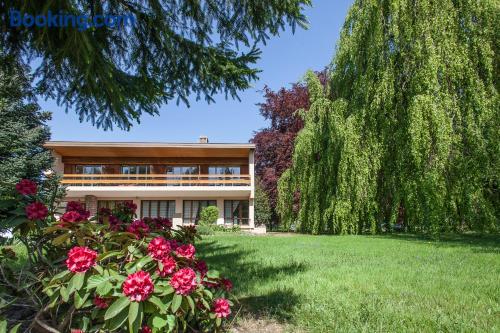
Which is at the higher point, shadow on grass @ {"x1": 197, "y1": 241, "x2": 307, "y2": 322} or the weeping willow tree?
the weeping willow tree

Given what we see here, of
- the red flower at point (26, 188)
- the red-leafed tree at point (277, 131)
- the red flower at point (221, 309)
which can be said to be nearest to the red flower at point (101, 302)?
the red flower at point (221, 309)

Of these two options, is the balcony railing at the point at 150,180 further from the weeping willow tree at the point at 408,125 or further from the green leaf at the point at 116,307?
the green leaf at the point at 116,307

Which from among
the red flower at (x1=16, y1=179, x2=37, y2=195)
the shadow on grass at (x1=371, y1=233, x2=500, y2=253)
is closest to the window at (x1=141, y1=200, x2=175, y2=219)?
the shadow on grass at (x1=371, y1=233, x2=500, y2=253)

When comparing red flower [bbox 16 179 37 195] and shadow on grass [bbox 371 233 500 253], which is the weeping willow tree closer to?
shadow on grass [bbox 371 233 500 253]

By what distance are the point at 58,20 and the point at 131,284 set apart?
2424 millimetres

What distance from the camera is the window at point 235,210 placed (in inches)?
938

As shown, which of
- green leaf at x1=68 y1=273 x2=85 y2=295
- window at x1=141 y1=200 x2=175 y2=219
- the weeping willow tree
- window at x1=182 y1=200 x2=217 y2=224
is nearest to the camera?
green leaf at x1=68 y1=273 x2=85 y2=295

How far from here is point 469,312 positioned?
10.9 ft

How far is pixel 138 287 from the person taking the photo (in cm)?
187

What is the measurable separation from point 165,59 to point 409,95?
1027 cm

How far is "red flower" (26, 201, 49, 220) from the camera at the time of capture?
2434 millimetres

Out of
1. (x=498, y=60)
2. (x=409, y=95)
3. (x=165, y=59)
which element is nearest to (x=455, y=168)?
(x=409, y=95)

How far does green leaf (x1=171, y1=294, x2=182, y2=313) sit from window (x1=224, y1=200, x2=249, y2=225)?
864 inches

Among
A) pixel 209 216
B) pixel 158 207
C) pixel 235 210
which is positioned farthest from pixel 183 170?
pixel 209 216
